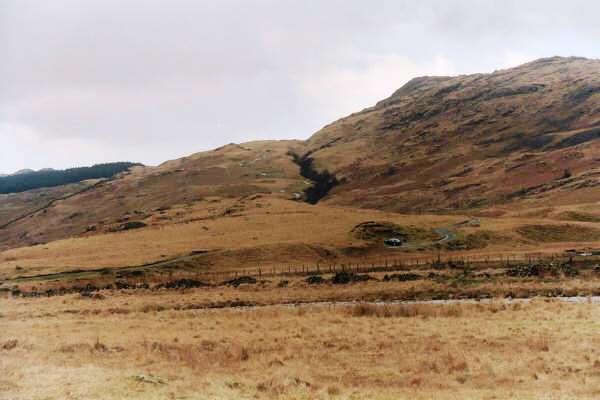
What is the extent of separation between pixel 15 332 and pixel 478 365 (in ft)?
105

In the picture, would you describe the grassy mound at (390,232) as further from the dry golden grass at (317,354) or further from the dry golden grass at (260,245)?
the dry golden grass at (317,354)

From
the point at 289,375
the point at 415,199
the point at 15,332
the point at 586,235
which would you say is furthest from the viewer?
the point at 415,199

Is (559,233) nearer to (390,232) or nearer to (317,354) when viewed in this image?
(390,232)

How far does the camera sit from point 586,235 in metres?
97.9

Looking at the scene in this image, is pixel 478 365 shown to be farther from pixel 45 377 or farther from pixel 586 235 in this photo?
pixel 586 235

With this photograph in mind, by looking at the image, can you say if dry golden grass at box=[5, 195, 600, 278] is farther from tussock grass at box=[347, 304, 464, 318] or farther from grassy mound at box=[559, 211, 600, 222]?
tussock grass at box=[347, 304, 464, 318]

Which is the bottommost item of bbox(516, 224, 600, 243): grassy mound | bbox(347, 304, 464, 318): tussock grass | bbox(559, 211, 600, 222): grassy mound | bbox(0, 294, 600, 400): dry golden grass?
bbox(516, 224, 600, 243): grassy mound

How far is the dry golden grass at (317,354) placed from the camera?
2027cm

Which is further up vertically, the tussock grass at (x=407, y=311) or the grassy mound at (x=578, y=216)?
the tussock grass at (x=407, y=311)

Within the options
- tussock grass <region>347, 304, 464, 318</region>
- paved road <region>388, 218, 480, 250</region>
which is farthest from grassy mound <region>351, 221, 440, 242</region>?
tussock grass <region>347, 304, 464, 318</region>

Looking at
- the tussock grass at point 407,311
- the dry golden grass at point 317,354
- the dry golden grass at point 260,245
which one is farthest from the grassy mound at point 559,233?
the tussock grass at point 407,311

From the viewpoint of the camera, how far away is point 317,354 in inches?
1110

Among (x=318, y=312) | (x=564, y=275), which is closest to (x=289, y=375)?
(x=318, y=312)

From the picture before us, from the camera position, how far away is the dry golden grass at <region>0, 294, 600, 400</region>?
2027cm
